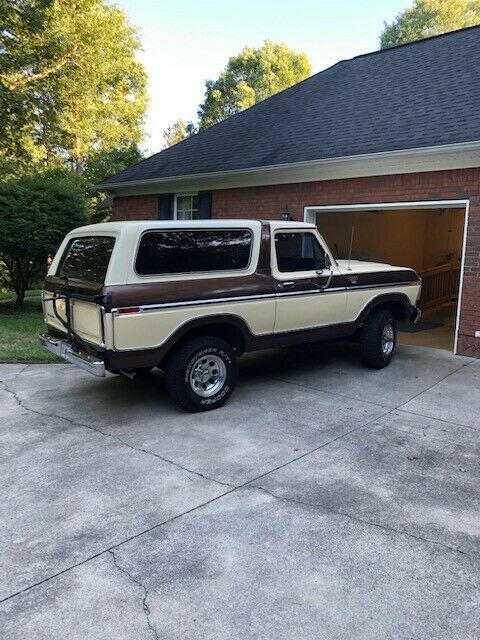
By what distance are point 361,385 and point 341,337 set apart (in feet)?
2.26

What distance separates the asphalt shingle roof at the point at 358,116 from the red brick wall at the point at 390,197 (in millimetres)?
583

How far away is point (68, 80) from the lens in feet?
64.2

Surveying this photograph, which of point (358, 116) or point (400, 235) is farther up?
point (358, 116)

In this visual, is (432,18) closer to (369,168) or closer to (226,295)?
(369,168)

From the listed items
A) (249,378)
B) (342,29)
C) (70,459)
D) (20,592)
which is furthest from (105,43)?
(20,592)

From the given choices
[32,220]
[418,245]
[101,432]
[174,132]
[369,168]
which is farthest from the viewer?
[174,132]

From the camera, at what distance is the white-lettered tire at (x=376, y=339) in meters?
6.82

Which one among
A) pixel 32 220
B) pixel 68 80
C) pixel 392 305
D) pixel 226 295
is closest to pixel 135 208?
pixel 32 220

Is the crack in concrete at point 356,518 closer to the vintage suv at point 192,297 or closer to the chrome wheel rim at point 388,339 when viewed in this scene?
the vintage suv at point 192,297

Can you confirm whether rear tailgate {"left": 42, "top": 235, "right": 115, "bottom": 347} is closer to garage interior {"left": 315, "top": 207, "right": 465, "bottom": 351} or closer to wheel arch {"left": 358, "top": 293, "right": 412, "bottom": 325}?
wheel arch {"left": 358, "top": 293, "right": 412, "bottom": 325}

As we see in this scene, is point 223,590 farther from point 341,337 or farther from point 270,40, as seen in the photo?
point 270,40

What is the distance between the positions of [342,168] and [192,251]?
4657 mm

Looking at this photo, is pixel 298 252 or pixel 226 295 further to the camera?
pixel 298 252

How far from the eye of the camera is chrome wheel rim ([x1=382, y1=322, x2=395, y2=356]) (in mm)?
7047
